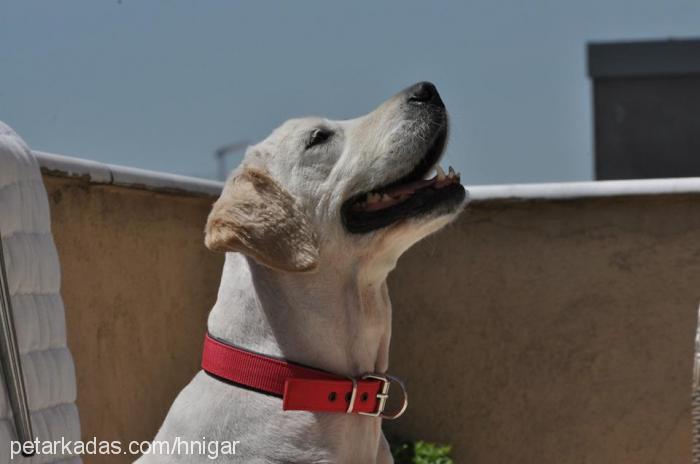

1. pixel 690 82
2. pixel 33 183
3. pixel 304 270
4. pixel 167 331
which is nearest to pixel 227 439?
pixel 304 270

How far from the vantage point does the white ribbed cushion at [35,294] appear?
124 inches

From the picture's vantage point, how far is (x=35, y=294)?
3264 millimetres

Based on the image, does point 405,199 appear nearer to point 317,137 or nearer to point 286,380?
point 317,137

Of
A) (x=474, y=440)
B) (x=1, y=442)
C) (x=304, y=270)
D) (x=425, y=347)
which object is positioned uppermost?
(x=304, y=270)

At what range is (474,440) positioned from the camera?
224 inches

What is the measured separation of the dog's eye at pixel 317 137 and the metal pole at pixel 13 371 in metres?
0.85

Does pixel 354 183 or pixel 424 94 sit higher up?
pixel 424 94

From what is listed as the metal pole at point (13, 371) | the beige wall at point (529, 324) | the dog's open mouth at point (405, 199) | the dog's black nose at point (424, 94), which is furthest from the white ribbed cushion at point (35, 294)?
the beige wall at point (529, 324)

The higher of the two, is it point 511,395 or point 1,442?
point 1,442

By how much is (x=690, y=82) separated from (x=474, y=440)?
5.86 meters

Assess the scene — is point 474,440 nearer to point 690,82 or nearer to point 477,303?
point 477,303

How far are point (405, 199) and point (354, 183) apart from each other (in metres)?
0.14

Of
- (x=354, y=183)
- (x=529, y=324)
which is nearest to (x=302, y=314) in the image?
(x=354, y=183)

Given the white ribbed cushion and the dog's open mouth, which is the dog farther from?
the white ribbed cushion
